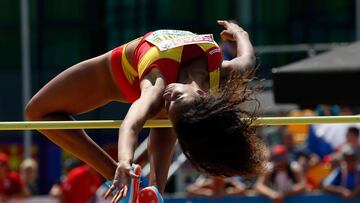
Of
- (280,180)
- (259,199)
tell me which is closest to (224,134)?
(259,199)

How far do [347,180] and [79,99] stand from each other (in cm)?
489

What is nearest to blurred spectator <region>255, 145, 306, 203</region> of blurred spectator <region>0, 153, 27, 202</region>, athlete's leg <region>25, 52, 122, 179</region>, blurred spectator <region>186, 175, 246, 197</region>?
blurred spectator <region>186, 175, 246, 197</region>

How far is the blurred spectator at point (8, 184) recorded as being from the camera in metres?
11.4

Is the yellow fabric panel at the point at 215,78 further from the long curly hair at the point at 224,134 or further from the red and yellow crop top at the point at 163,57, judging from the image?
the long curly hair at the point at 224,134

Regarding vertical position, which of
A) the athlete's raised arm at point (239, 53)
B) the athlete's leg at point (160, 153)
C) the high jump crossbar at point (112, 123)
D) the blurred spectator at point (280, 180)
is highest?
the athlete's raised arm at point (239, 53)

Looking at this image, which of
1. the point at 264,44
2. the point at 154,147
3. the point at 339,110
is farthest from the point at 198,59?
the point at 264,44

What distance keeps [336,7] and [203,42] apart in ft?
39.9

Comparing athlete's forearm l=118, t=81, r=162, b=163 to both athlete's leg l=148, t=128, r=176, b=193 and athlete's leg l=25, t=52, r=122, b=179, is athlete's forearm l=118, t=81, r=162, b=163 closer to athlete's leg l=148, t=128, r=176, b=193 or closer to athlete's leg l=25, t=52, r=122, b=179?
athlete's leg l=148, t=128, r=176, b=193

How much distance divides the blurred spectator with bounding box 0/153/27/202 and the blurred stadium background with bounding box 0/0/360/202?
524 cm

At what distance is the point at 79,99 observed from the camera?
6.60 metres

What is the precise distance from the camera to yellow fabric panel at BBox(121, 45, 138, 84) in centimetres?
637

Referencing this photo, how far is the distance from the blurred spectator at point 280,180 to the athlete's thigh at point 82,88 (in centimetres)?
447

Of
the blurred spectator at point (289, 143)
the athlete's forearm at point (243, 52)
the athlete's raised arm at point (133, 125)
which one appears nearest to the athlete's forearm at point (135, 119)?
the athlete's raised arm at point (133, 125)

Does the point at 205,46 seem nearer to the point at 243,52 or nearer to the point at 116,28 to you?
the point at 243,52
